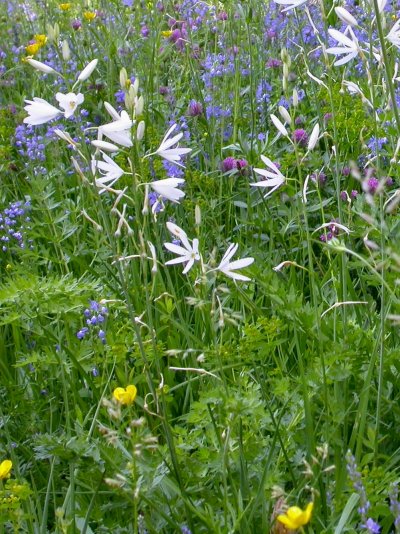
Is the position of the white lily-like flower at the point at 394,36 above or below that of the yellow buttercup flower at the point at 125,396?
above

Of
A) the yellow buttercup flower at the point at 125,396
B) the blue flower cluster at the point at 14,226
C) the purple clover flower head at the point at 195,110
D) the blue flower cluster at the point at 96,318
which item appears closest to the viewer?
the yellow buttercup flower at the point at 125,396

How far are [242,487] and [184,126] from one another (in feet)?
6.12

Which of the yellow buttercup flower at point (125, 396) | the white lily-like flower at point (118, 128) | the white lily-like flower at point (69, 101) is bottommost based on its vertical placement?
the yellow buttercup flower at point (125, 396)

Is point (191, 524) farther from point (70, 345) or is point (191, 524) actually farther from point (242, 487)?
point (70, 345)

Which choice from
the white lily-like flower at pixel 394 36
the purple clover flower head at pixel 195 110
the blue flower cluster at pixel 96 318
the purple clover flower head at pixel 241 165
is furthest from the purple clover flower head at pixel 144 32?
the white lily-like flower at pixel 394 36

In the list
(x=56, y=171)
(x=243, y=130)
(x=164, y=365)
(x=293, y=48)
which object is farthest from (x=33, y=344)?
(x=293, y=48)

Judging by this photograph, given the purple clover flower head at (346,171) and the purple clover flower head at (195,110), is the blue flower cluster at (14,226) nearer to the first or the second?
the purple clover flower head at (195,110)

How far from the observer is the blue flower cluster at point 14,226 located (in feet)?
9.25

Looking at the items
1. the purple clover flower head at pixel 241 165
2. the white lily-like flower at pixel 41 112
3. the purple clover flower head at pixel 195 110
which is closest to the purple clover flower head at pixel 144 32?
the purple clover flower head at pixel 195 110

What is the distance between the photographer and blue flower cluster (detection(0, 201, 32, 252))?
282 cm

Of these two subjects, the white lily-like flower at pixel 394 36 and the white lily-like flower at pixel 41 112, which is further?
the white lily-like flower at pixel 394 36

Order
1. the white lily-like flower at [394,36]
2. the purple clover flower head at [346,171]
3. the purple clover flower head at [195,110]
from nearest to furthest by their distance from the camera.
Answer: the white lily-like flower at [394,36]
the purple clover flower head at [346,171]
the purple clover flower head at [195,110]

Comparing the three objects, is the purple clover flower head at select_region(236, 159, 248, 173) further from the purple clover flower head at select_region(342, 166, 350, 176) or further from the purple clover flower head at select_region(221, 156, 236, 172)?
the purple clover flower head at select_region(342, 166, 350, 176)

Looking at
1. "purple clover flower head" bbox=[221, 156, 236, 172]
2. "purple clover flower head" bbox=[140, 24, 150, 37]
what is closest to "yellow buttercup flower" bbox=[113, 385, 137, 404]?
"purple clover flower head" bbox=[221, 156, 236, 172]
